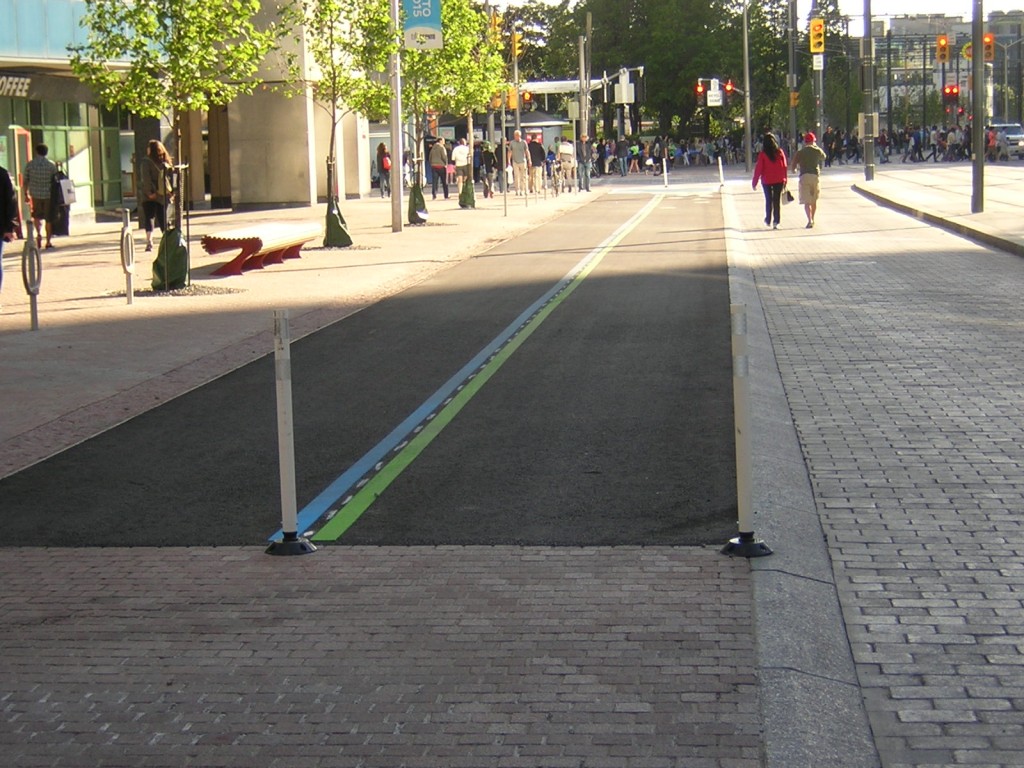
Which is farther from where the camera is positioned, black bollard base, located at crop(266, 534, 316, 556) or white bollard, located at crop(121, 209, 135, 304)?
white bollard, located at crop(121, 209, 135, 304)

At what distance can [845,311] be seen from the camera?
15.5 meters

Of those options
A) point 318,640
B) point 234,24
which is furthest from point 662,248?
point 318,640

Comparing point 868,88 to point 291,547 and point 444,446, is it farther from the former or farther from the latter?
point 291,547

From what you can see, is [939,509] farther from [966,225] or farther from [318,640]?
[966,225]

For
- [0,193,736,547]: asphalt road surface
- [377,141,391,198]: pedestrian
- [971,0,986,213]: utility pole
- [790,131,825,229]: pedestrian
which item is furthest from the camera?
[377,141,391,198]: pedestrian

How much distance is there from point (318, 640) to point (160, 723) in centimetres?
88

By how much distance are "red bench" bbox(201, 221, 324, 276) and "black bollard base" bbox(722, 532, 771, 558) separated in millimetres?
15690

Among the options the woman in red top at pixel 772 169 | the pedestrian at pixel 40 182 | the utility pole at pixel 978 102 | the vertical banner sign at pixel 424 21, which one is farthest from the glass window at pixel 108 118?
the utility pole at pixel 978 102

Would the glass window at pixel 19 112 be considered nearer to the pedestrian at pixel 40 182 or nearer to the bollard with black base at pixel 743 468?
the pedestrian at pixel 40 182

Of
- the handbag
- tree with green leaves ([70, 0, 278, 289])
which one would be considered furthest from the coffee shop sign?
tree with green leaves ([70, 0, 278, 289])

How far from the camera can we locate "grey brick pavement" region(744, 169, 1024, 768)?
188 inches

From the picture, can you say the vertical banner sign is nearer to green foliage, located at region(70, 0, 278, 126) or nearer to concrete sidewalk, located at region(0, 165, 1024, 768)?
green foliage, located at region(70, 0, 278, 126)

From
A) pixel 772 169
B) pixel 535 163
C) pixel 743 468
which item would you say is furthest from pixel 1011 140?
pixel 743 468

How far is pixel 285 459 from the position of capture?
680cm
